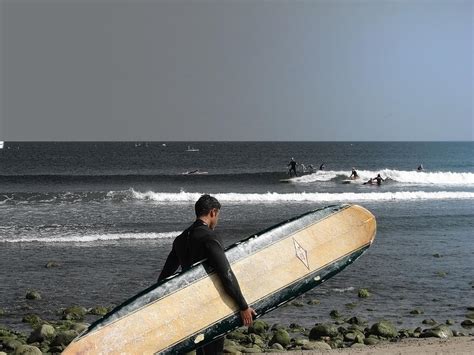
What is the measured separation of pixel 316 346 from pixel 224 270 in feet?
12.1

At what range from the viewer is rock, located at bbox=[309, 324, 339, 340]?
Answer: 963 centimetres

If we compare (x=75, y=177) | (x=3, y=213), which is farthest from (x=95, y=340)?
(x=75, y=177)

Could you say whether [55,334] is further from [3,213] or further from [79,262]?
[3,213]

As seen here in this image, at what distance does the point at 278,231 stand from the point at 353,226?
1.07 metres

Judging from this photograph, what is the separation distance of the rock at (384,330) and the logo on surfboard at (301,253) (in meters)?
3.38

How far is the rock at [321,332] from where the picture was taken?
9633 mm

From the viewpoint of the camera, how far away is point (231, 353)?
8.53 metres

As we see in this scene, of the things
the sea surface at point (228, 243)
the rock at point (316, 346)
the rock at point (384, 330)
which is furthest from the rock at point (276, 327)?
the rock at point (384, 330)

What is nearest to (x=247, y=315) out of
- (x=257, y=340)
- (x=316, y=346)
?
(x=316, y=346)

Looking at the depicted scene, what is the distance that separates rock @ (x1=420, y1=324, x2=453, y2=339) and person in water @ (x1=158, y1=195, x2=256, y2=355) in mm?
4506

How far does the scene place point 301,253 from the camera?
268 inches

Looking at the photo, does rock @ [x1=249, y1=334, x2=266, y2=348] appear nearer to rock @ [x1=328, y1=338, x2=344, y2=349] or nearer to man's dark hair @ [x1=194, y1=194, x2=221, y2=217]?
rock @ [x1=328, y1=338, x2=344, y2=349]

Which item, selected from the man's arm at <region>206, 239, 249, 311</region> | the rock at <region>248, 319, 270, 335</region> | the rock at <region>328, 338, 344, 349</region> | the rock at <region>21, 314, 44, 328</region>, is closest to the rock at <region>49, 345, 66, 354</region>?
the rock at <region>21, 314, 44, 328</region>

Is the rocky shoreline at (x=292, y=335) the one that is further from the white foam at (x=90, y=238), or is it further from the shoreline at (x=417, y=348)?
the white foam at (x=90, y=238)
